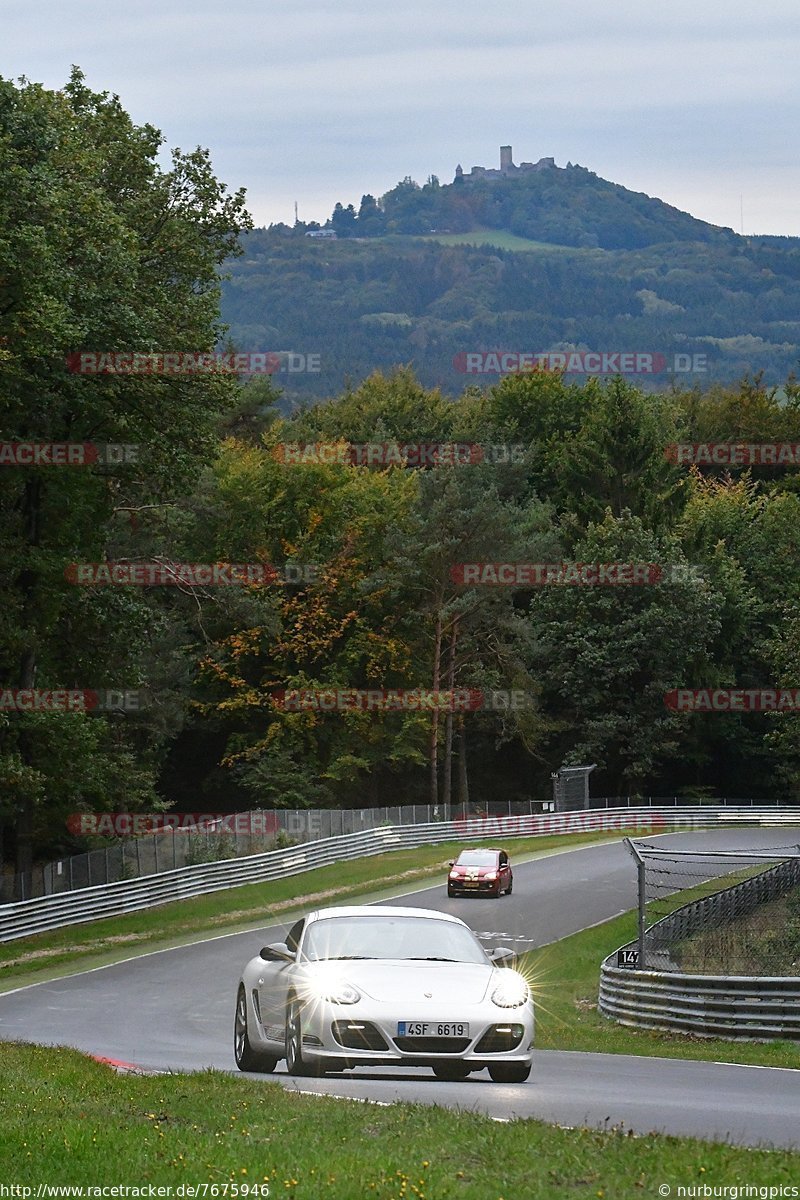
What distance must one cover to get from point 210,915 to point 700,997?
22.2m

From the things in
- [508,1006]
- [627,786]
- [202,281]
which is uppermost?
[202,281]

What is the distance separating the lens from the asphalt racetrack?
444 inches

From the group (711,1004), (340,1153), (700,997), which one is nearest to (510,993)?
(340,1153)

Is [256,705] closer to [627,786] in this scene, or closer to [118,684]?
[627,786]

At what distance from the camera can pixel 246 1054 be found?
44.4ft

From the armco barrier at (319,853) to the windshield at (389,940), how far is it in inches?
1034

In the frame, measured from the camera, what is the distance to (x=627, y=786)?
8256cm

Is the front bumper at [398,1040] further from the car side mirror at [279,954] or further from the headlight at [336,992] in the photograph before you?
the car side mirror at [279,954]

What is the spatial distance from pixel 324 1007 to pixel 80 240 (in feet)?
89.5

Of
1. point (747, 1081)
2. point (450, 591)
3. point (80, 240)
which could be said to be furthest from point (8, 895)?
point (450, 591)

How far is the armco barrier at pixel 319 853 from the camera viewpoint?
3959 cm
